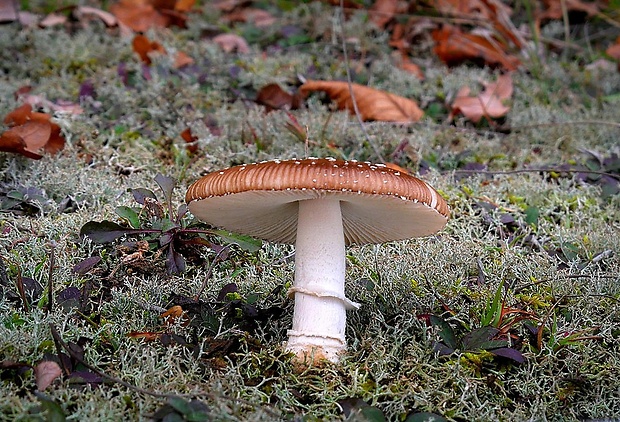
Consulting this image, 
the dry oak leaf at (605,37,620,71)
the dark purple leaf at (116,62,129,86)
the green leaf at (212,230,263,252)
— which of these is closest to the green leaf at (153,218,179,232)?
the green leaf at (212,230,263,252)

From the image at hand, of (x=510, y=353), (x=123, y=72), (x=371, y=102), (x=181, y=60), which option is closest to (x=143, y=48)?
(x=181, y=60)

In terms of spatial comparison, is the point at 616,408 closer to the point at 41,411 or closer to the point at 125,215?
the point at 41,411

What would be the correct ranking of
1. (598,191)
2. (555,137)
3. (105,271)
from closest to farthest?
(105,271), (598,191), (555,137)

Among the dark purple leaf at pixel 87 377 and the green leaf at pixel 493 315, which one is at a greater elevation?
the green leaf at pixel 493 315

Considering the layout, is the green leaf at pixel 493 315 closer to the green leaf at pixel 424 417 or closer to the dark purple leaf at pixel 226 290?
the green leaf at pixel 424 417

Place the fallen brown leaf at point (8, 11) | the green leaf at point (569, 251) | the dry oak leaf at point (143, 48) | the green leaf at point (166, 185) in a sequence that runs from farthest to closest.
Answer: the fallen brown leaf at point (8, 11)
the dry oak leaf at point (143, 48)
the green leaf at point (569, 251)
the green leaf at point (166, 185)

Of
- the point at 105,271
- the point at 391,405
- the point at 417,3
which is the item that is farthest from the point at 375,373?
the point at 417,3

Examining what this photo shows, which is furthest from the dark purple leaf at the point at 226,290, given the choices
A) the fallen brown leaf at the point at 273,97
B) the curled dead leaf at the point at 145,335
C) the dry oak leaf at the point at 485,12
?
the dry oak leaf at the point at 485,12

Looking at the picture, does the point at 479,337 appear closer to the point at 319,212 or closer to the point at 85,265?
the point at 319,212
